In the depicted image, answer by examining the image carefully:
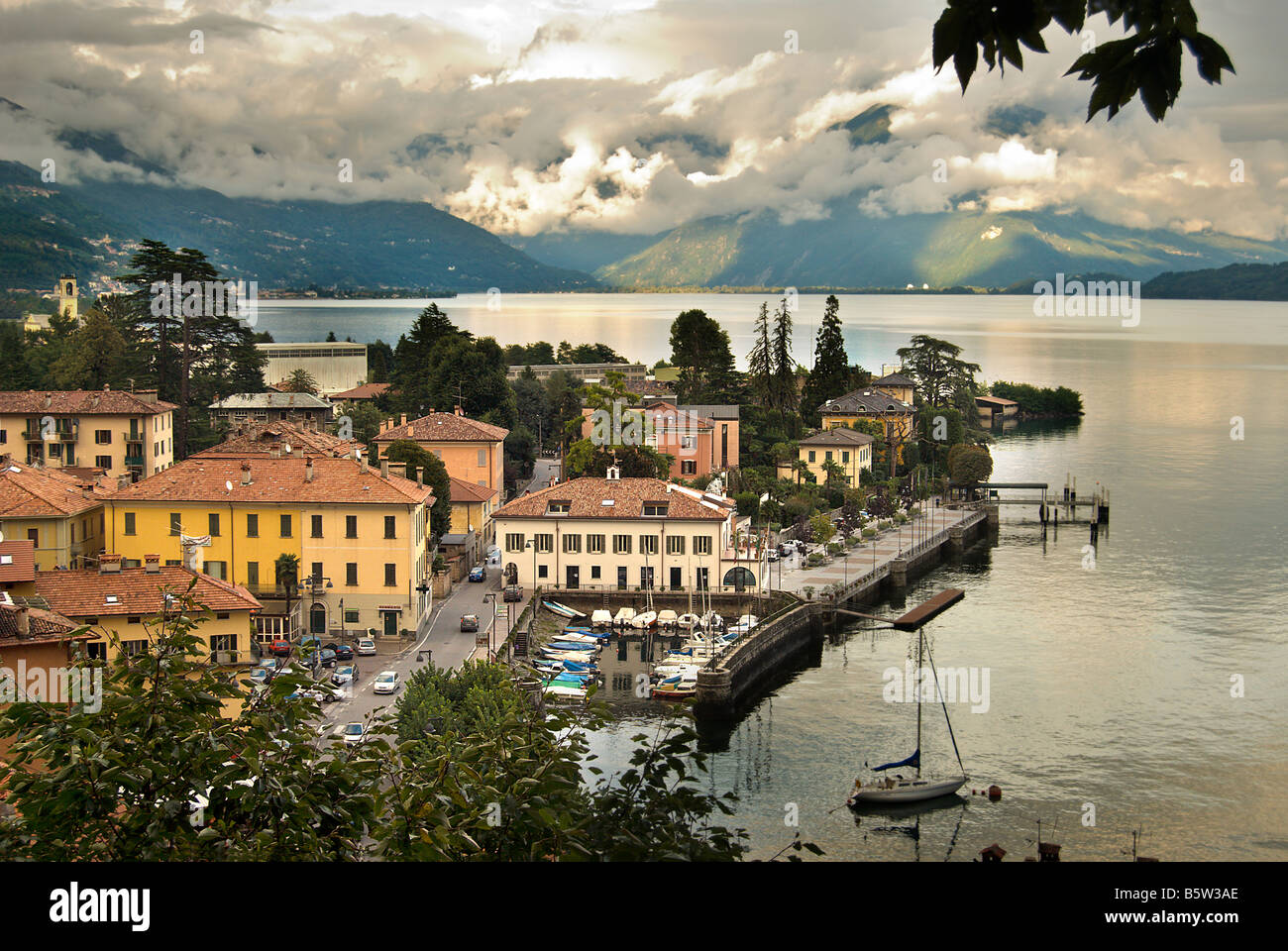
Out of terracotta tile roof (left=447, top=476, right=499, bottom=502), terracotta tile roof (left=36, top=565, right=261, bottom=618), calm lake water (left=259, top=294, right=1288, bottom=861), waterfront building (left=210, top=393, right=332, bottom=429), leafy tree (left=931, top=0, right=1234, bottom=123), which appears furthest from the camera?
waterfront building (left=210, top=393, right=332, bottom=429)

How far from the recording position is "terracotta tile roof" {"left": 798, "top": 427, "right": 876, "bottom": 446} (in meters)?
50.2

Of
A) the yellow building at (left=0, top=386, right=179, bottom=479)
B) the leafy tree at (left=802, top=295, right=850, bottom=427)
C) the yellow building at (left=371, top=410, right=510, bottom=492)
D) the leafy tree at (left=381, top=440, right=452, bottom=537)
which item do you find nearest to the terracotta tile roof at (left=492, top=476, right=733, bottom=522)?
the leafy tree at (left=381, top=440, right=452, bottom=537)

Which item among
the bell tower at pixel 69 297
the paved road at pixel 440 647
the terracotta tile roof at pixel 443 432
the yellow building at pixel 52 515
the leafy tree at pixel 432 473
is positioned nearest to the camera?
the paved road at pixel 440 647

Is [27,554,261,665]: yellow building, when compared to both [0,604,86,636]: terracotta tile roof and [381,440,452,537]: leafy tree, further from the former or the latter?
[381,440,452,537]: leafy tree

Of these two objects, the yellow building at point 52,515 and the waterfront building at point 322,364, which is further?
the waterfront building at point 322,364

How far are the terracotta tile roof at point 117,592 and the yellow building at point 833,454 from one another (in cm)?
3232

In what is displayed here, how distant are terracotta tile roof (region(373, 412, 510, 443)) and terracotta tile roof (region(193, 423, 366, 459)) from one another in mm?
3609

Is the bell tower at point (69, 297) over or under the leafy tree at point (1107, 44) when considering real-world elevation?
Answer: over

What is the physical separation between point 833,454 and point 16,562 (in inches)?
1396

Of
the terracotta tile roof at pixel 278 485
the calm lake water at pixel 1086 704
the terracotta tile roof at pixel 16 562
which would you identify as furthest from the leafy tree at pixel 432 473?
the terracotta tile roof at pixel 16 562

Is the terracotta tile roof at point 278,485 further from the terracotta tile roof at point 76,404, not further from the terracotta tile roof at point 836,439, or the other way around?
the terracotta tile roof at point 836,439

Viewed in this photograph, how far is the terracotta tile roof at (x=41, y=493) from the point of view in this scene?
87.0ft
